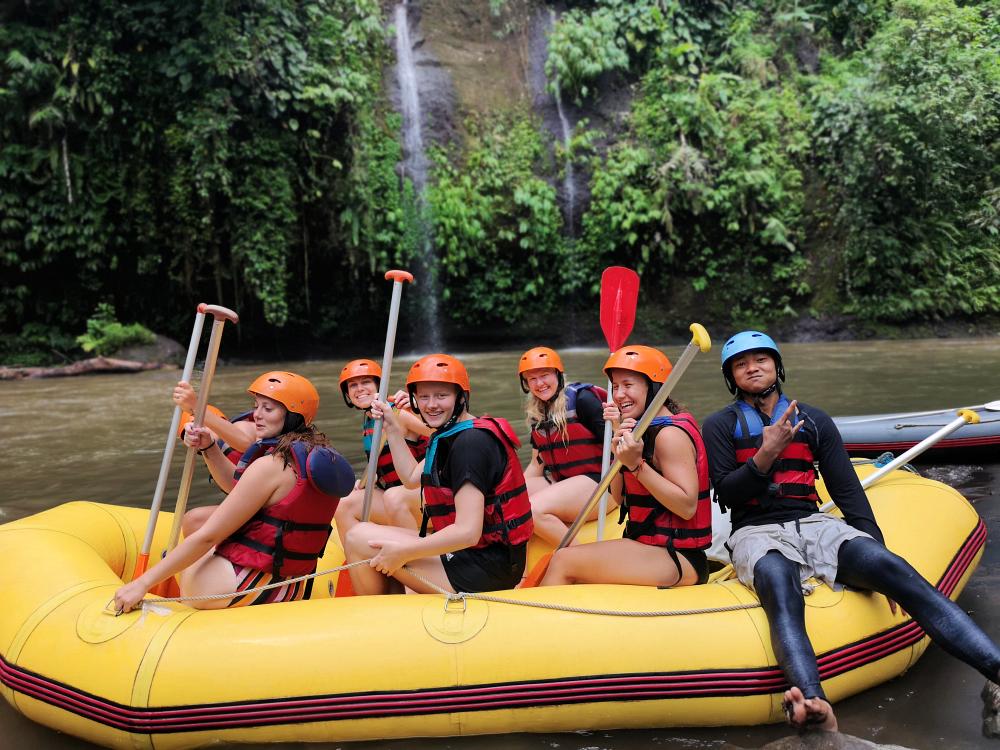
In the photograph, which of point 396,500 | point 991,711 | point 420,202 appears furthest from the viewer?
point 420,202

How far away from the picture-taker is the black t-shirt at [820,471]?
288 cm

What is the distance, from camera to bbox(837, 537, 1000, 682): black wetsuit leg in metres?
2.40

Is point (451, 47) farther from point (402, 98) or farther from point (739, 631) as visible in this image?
point (739, 631)

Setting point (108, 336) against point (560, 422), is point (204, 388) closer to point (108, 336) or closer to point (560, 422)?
point (560, 422)

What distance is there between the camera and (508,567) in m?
2.97

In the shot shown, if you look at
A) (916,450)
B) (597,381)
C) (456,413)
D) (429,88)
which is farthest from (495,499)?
(429,88)

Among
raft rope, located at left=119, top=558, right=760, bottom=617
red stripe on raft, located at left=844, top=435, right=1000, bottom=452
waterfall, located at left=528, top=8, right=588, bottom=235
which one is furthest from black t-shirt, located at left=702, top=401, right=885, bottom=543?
waterfall, located at left=528, top=8, right=588, bottom=235

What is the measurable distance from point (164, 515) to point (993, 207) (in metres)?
15.0

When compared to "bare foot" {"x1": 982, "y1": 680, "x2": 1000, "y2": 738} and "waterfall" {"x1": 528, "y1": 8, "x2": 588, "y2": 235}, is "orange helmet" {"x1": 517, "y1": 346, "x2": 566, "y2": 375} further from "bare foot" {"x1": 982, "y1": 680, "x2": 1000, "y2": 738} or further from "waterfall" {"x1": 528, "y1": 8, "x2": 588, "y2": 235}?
"waterfall" {"x1": 528, "y1": 8, "x2": 588, "y2": 235}

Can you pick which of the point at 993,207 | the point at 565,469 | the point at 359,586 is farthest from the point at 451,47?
the point at 359,586

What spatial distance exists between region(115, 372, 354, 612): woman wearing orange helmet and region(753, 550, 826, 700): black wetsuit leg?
56.3 inches

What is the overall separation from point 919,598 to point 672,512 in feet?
2.67

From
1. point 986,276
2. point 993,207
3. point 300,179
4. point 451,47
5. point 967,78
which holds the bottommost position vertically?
point 986,276

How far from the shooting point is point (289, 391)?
291 centimetres
